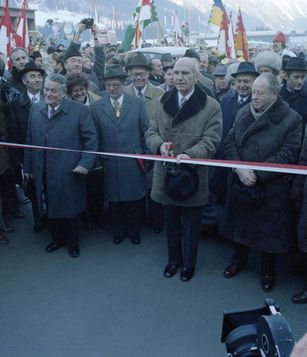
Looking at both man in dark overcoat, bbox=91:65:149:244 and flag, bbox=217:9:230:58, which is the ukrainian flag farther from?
man in dark overcoat, bbox=91:65:149:244

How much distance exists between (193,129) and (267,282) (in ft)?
4.69

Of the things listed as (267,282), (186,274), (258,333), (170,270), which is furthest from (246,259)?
(258,333)

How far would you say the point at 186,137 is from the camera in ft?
12.2

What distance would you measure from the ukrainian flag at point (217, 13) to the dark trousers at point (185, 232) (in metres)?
6.55

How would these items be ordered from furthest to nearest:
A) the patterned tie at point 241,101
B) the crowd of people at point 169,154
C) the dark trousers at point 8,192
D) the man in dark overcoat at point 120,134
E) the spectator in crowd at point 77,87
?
the dark trousers at point 8,192 < the spectator in crowd at point 77,87 < the man in dark overcoat at point 120,134 < the patterned tie at point 241,101 < the crowd of people at point 169,154

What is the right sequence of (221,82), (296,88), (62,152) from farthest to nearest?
(221,82)
(296,88)
(62,152)

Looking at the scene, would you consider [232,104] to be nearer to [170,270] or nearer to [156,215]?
[156,215]

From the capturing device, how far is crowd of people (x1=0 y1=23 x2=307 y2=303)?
360 centimetres

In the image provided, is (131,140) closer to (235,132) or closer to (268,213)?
(235,132)

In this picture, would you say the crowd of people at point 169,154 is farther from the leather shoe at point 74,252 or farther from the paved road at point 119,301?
the paved road at point 119,301

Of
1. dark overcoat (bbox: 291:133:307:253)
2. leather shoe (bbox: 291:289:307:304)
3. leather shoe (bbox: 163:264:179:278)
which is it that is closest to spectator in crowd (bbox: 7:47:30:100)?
leather shoe (bbox: 163:264:179:278)

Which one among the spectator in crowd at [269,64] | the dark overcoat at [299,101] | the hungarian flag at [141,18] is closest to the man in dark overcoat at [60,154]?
the spectator in crowd at [269,64]

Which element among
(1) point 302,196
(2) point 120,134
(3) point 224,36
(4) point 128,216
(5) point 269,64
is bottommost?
(4) point 128,216

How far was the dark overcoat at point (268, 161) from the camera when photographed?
352 cm
